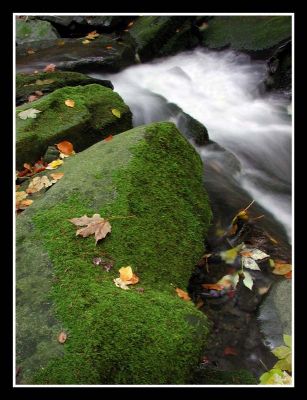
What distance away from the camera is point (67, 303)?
8.43ft

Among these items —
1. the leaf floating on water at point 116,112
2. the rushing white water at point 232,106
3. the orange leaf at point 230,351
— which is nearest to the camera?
the orange leaf at point 230,351

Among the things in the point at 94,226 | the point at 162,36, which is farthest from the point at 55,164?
the point at 162,36

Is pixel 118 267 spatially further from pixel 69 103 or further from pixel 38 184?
pixel 69 103

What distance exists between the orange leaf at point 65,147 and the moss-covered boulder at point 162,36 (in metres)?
5.32

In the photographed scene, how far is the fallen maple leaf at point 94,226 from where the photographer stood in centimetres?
302

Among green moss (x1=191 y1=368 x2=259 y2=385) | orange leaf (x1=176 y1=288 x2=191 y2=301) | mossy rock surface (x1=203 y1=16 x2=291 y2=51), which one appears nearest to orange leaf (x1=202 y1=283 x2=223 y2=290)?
orange leaf (x1=176 y1=288 x2=191 y2=301)

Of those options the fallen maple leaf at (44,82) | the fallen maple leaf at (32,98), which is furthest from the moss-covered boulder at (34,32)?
the fallen maple leaf at (32,98)

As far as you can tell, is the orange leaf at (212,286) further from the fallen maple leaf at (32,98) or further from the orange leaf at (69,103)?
the fallen maple leaf at (32,98)

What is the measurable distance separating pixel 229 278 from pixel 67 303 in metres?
1.77

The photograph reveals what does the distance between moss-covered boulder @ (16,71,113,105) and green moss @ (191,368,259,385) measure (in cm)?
443

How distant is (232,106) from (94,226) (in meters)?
5.41

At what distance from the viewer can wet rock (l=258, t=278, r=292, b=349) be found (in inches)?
130

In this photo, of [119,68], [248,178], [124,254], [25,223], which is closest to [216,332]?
[124,254]

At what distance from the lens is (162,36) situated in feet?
31.2
